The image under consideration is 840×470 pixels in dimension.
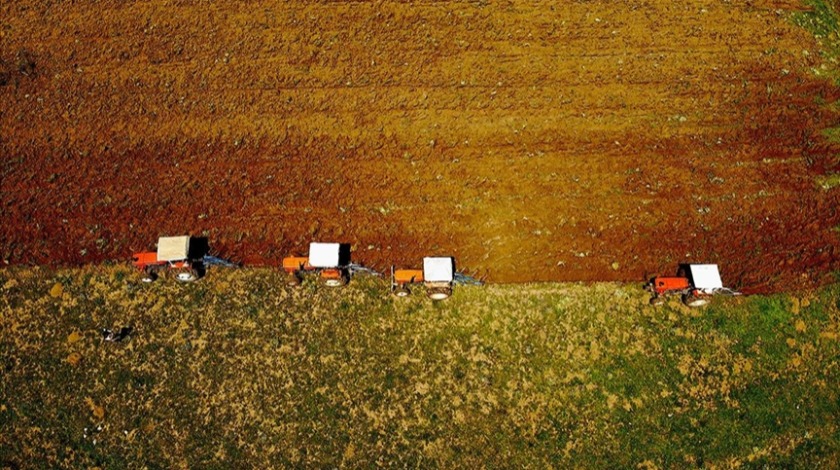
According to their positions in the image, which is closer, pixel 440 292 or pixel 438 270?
pixel 438 270

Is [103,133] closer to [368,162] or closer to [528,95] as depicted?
[368,162]

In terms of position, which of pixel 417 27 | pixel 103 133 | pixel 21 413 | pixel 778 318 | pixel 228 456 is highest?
pixel 417 27

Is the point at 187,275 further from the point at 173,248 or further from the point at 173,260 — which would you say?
the point at 173,248

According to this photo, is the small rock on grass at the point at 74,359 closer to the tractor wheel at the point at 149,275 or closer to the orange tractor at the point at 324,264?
the tractor wheel at the point at 149,275

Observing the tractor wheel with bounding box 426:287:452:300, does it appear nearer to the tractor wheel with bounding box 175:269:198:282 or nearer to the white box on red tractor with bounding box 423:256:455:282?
the white box on red tractor with bounding box 423:256:455:282

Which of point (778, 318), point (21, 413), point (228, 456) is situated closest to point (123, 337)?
point (21, 413)

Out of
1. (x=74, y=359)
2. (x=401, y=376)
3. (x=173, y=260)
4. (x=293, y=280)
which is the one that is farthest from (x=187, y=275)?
(x=401, y=376)

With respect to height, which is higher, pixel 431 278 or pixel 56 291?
pixel 431 278

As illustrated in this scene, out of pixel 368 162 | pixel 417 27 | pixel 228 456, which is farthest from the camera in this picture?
pixel 417 27
